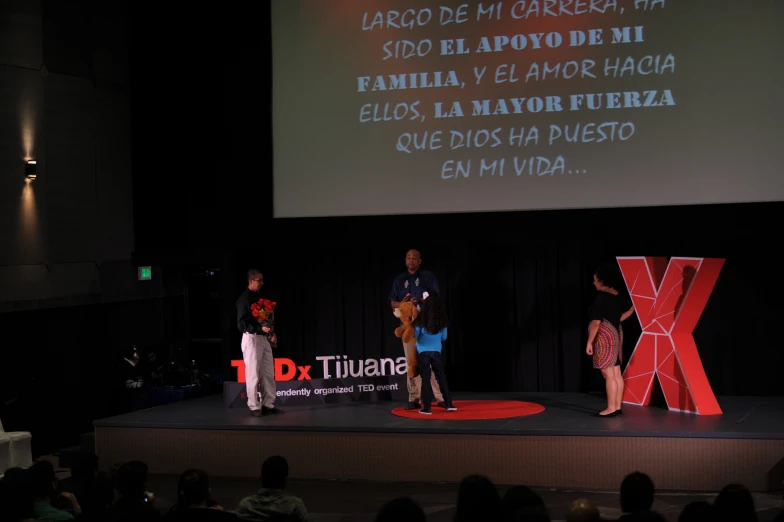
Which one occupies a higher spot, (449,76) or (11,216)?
(449,76)

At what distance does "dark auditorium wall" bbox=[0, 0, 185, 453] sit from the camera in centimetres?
888

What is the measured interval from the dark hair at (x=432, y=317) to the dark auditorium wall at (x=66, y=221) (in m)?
3.44

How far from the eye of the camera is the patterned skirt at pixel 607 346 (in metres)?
7.74

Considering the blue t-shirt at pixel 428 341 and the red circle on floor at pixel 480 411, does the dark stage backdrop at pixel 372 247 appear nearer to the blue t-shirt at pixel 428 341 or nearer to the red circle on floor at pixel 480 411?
the red circle on floor at pixel 480 411

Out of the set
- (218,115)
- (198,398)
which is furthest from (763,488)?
(218,115)

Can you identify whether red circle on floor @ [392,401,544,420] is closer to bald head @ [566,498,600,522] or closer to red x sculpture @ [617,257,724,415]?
red x sculpture @ [617,257,724,415]

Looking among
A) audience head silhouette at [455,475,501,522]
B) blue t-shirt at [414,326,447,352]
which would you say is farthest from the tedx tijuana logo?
audience head silhouette at [455,475,501,522]

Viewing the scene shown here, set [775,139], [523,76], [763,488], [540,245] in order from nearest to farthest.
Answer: [763,488], [775,139], [523,76], [540,245]

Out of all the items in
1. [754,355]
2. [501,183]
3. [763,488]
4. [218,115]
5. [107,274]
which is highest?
[218,115]

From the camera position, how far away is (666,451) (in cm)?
706

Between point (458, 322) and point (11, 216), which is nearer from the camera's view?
point (11, 216)

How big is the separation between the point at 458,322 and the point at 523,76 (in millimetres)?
2407

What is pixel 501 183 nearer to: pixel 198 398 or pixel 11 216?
pixel 198 398

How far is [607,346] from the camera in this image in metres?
7.75
